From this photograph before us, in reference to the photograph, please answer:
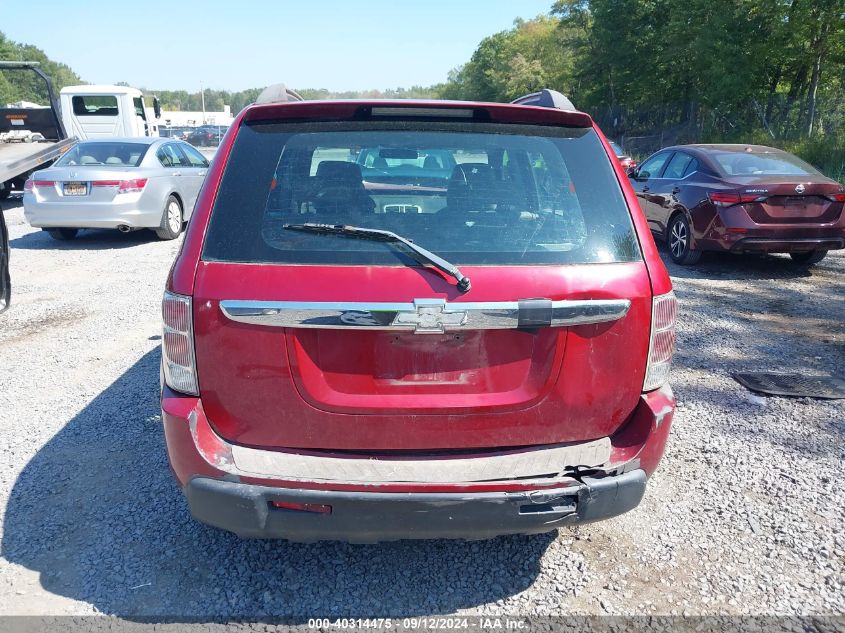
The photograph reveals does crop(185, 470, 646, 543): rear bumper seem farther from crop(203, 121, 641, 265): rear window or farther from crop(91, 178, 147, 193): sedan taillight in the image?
crop(91, 178, 147, 193): sedan taillight

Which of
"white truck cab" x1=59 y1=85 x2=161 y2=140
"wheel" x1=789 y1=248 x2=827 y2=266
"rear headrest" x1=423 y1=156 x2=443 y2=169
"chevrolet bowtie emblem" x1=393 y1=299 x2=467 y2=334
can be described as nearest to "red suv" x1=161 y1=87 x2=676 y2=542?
"chevrolet bowtie emblem" x1=393 y1=299 x2=467 y2=334

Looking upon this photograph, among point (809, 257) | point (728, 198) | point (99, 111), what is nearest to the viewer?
point (728, 198)

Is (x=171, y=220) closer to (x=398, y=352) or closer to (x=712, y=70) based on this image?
(x=398, y=352)

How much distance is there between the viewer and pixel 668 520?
313cm

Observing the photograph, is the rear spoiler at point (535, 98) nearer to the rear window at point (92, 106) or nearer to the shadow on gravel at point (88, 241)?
the shadow on gravel at point (88, 241)

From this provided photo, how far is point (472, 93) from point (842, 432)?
104228mm

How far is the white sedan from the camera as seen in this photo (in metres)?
9.56

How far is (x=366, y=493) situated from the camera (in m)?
2.16

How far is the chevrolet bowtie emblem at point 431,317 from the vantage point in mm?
2135

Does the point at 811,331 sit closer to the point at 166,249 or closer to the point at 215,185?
the point at 215,185

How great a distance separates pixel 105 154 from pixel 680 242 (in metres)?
8.96

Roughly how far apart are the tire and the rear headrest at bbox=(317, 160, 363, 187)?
860 cm

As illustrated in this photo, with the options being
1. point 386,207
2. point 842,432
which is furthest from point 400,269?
point 842,432

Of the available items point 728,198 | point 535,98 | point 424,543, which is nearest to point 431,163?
point 535,98
